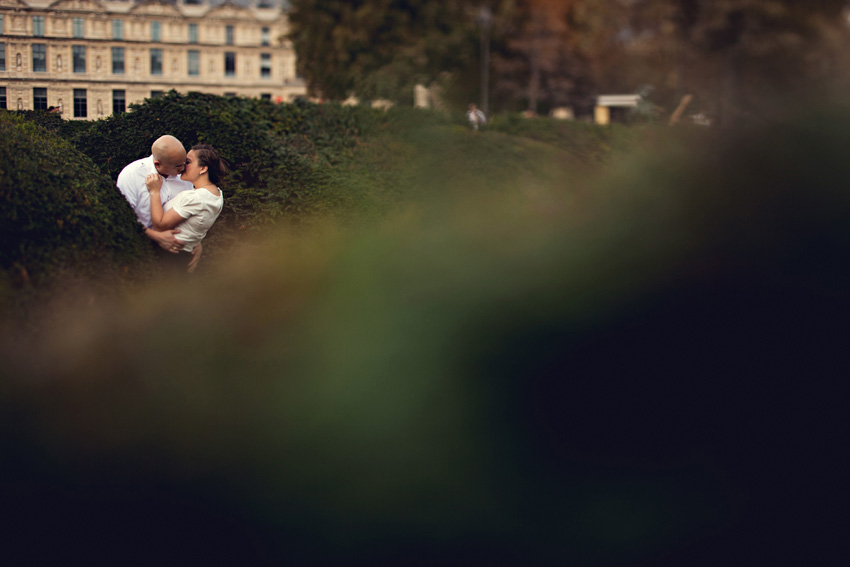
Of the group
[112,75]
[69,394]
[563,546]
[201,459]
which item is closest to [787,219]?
[563,546]

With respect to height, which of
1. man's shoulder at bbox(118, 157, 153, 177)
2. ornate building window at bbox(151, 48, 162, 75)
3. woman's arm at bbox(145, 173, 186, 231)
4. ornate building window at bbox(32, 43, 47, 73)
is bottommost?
woman's arm at bbox(145, 173, 186, 231)

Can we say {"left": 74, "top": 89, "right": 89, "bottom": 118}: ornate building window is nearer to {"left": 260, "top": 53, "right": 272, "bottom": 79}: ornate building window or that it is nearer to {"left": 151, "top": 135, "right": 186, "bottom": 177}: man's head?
{"left": 151, "top": 135, "right": 186, "bottom": 177}: man's head

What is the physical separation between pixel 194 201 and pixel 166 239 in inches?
11.0

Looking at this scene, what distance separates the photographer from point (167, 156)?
4.69m

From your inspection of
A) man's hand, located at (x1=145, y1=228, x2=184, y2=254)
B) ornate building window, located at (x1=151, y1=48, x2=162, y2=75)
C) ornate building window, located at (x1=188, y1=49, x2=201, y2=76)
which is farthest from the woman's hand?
ornate building window, located at (x1=188, y1=49, x2=201, y2=76)

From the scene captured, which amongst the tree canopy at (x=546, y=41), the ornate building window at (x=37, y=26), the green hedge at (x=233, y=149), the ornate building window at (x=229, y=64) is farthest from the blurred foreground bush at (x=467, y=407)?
the tree canopy at (x=546, y=41)

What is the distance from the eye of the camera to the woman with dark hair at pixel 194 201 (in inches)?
178

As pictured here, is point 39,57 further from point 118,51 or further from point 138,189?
point 138,189

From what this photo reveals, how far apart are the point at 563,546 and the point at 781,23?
3310 centimetres

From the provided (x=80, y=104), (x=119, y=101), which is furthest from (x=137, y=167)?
(x=119, y=101)

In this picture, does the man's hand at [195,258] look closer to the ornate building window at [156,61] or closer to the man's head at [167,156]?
the man's head at [167,156]

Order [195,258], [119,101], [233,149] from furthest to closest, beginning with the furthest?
1. [119,101]
2. [233,149]
3. [195,258]

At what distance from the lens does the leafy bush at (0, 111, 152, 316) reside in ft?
11.6

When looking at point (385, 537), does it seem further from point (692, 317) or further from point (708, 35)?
point (708, 35)
